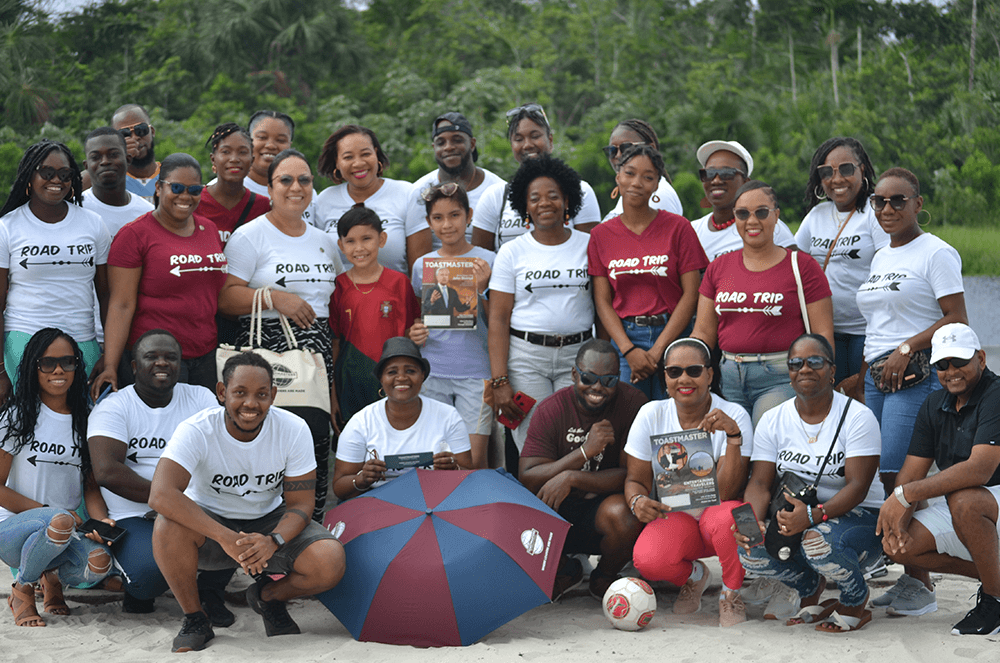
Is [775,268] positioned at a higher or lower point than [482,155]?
lower

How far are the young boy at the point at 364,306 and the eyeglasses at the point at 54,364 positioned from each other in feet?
4.99

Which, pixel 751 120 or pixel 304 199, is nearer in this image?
pixel 304 199

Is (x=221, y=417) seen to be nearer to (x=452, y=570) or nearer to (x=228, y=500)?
(x=228, y=500)

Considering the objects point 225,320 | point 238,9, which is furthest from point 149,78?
point 225,320

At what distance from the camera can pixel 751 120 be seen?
22422 millimetres

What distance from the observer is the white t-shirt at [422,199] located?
21.4 feet

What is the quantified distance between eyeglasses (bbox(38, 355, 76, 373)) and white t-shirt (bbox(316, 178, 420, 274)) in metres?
1.81


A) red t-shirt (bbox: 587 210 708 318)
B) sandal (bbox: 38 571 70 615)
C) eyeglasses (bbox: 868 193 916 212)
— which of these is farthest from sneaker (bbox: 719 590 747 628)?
sandal (bbox: 38 571 70 615)

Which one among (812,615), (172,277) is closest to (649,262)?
(812,615)

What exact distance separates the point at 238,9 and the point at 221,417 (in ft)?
80.1

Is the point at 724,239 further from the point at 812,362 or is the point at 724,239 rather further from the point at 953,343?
the point at 953,343

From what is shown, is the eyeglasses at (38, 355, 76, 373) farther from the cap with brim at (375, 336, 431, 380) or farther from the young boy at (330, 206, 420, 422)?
the cap with brim at (375, 336, 431, 380)

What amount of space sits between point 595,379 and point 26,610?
10.6 feet

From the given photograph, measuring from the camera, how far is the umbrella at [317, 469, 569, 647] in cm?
468
